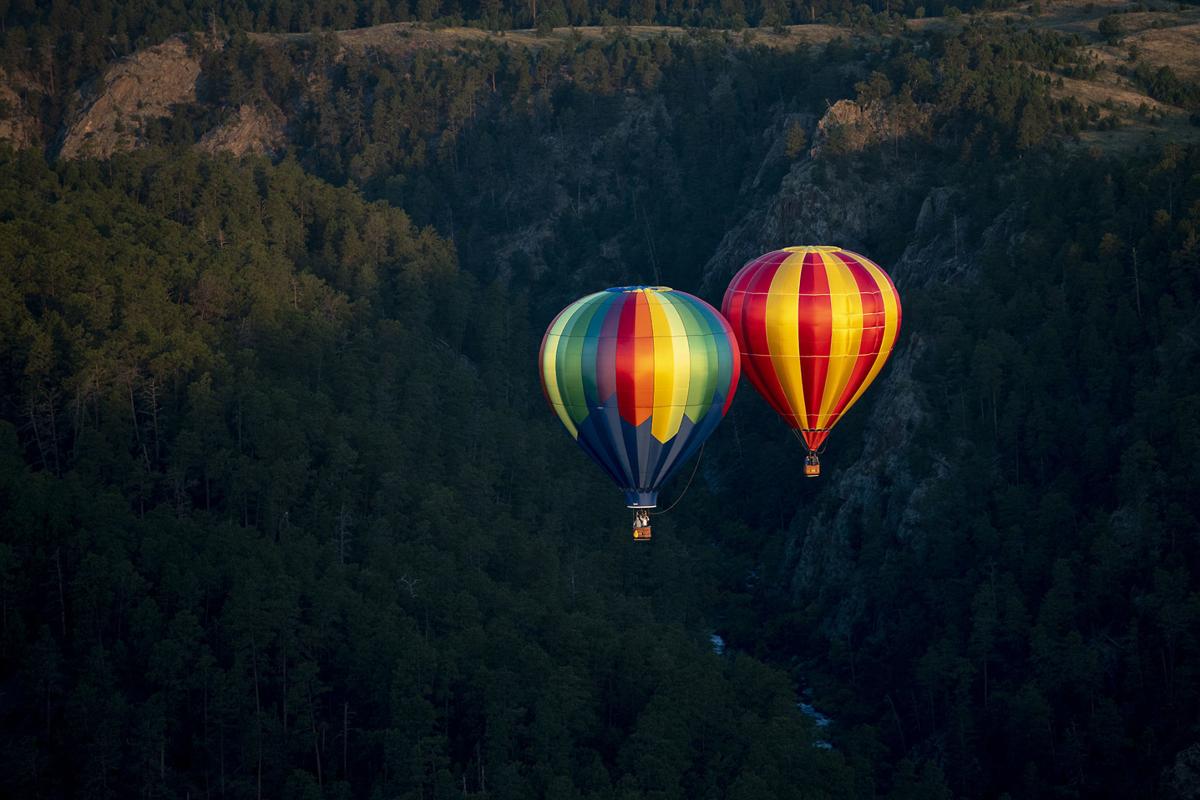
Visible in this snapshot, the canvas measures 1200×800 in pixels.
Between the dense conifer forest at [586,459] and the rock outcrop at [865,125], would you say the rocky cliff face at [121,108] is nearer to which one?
the dense conifer forest at [586,459]

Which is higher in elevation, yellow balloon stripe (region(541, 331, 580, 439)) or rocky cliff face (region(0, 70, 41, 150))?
rocky cliff face (region(0, 70, 41, 150))

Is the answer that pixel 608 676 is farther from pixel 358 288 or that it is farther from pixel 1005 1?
pixel 1005 1

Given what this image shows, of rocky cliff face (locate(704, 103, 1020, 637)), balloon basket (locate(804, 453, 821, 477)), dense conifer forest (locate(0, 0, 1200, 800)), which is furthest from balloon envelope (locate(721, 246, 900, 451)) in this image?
rocky cliff face (locate(704, 103, 1020, 637))

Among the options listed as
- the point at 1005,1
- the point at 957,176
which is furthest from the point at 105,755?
the point at 1005,1

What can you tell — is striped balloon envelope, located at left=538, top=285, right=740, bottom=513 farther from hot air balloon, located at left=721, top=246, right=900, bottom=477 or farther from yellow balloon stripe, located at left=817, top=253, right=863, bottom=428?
yellow balloon stripe, located at left=817, top=253, right=863, bottom=428

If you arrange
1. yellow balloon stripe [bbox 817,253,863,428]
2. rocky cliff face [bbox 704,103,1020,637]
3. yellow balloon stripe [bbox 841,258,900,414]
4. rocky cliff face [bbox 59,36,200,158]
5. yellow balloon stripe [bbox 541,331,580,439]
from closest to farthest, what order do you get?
yellow balloon stripe [bbox 541,331,580,439], yellow balloon stripe [bbox 817,253,863,428], yellow balloon stripe [bbox 841,258,900,414], rocky cliff face [bbox 704,103,1020,637], rocky cliff face [bbox 59,36,200,158]

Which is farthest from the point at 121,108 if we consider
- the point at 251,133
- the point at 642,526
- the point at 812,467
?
the point at 642,526

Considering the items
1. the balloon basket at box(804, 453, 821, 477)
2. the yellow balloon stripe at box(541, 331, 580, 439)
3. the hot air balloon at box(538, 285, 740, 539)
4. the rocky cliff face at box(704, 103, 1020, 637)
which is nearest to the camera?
the hot air balloon at box(538, 285, 740, 539)
